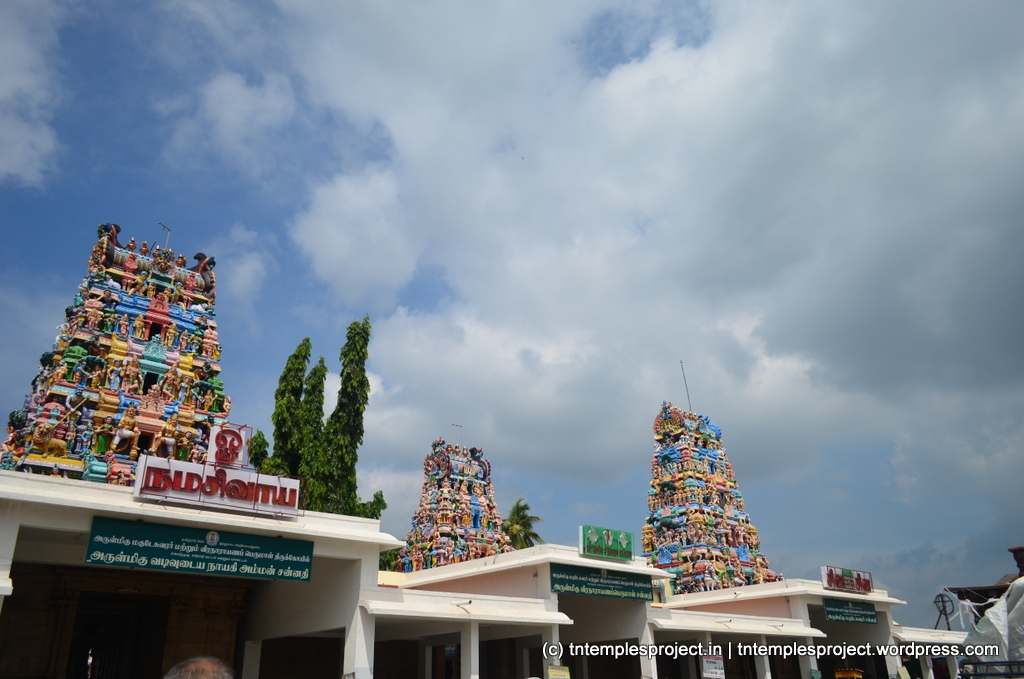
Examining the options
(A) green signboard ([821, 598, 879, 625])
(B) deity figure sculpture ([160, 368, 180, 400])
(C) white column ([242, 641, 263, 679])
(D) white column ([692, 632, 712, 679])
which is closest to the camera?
(C) white column ([242, 641, 263, 679])

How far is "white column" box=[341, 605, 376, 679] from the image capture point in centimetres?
1875

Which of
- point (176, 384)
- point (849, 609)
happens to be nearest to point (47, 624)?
point (176, 384)

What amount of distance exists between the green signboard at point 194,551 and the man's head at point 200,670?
605 inches

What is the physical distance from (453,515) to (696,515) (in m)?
14.7

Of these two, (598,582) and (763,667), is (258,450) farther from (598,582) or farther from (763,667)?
(763,667)

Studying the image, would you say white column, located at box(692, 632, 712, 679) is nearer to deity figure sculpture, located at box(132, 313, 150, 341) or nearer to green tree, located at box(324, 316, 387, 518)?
green tree, located at box(324, 316, 387, 518)

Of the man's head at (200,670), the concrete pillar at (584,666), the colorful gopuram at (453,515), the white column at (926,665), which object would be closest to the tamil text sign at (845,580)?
the white column at (926,665)

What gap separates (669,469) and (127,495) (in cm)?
3697

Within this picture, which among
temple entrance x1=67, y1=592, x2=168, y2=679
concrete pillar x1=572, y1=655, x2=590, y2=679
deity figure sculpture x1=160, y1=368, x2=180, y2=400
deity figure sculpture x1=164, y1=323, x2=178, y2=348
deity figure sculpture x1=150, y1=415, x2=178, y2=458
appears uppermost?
deity figure sculpture x1=164, y1=323, x2=178, y2=348

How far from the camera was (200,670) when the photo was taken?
3.58m

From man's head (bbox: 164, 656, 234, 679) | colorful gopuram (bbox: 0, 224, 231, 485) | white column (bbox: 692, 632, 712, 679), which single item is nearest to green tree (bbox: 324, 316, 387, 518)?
colorful gopuram (bbox: 0, 224, 231, 485)

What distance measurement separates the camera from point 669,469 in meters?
48.8

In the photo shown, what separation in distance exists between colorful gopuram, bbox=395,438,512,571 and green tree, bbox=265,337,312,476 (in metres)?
13.8

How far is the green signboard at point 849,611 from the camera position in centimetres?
3444
